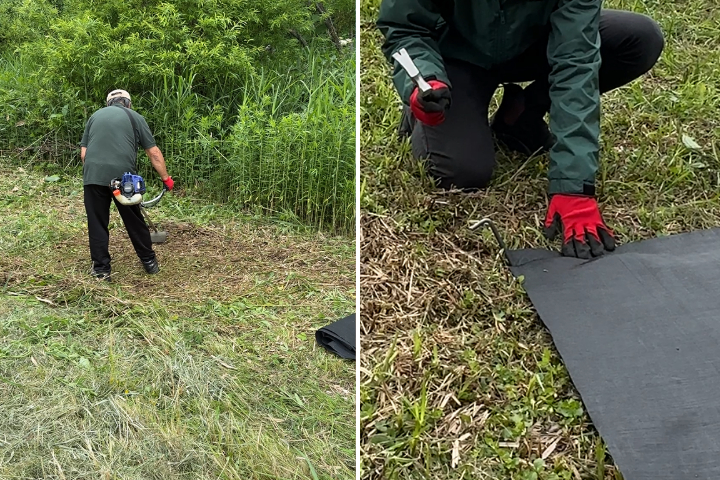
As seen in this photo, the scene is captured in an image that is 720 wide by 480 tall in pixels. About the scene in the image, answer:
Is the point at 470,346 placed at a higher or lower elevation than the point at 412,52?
lower

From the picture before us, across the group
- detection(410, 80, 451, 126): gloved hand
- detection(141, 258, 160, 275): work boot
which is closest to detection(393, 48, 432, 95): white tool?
detection(410, 80, 451, 126): gloved hand

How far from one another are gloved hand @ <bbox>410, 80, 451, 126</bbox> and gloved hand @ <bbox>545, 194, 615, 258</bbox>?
1.24 feet

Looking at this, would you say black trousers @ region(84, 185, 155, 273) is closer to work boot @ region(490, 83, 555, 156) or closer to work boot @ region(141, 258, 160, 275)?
work boot @ region(141, 258, 160, 275)

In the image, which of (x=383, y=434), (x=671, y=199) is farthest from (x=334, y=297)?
(x=383, y=434)

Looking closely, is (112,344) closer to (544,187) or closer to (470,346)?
(470,346)

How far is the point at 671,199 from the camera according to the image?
2.01 meters

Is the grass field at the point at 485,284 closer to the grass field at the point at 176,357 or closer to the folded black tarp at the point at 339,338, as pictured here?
the grass field at the point at 176,357

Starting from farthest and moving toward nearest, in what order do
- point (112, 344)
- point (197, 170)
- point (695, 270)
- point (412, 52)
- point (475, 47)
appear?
point (197, 170), point (112, 344), point (475, 47), point (412, 52), point (695, 270)

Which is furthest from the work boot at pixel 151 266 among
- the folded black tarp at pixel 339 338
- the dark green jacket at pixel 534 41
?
the dark green jacket at pixel 534 41

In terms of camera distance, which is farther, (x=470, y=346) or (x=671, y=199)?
(x=671, y=199)

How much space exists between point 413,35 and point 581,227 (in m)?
0.70

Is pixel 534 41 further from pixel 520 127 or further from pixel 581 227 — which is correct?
pixel 581 227

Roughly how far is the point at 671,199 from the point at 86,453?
1.70 meters

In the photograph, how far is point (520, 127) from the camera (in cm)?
215
